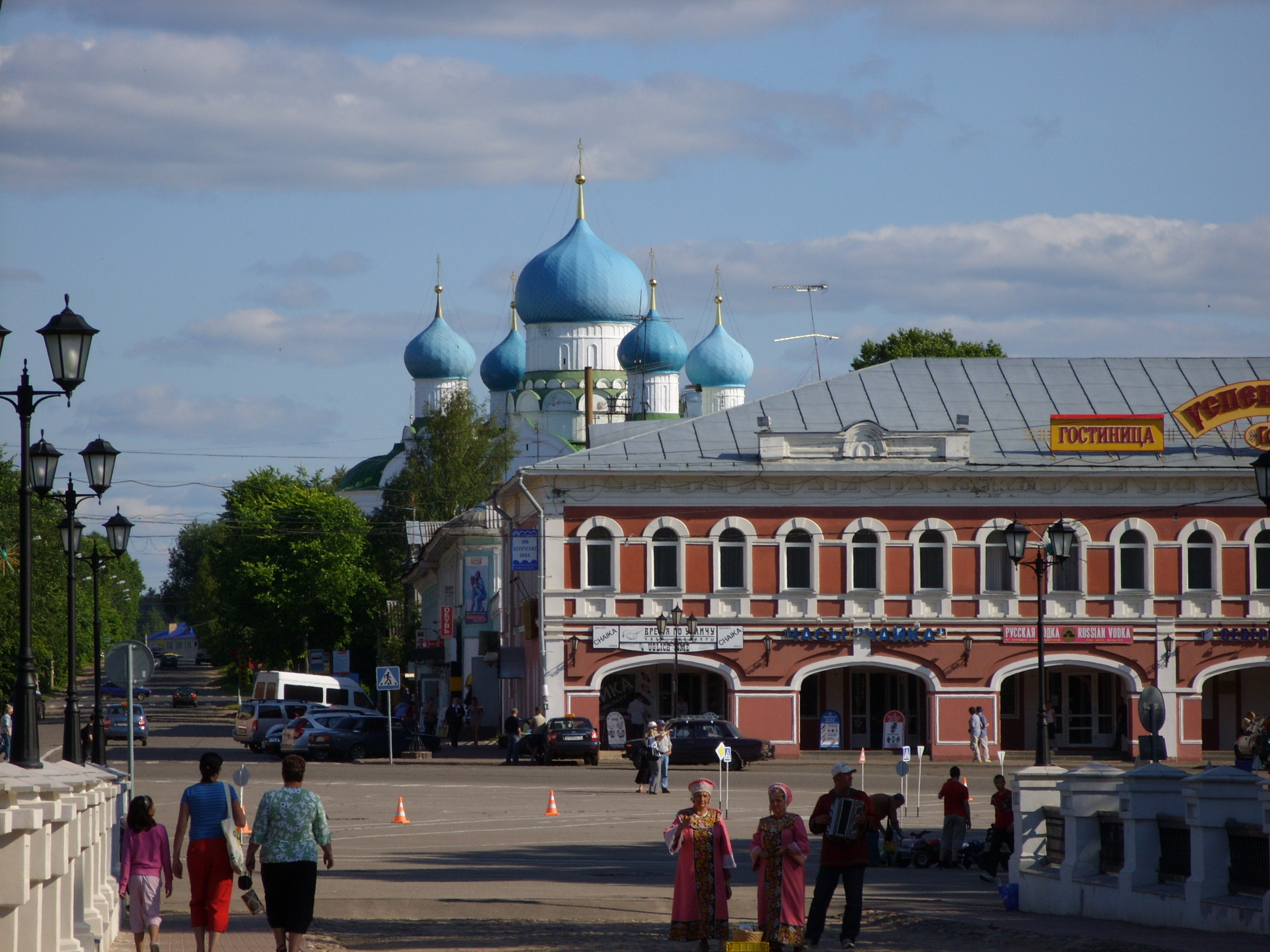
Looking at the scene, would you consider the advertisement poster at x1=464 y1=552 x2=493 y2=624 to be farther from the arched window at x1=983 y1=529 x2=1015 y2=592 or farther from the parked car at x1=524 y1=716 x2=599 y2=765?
the arched window at x1=983 y1=529 x2=1015 y2=592

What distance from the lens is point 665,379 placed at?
8181cm

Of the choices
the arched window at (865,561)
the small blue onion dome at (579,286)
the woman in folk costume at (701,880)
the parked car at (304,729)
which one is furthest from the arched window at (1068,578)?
the small blue onion dome at (579,286)

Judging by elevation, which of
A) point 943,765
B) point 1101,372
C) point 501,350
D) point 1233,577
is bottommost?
point 943,765

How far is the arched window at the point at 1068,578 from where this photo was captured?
44188mm

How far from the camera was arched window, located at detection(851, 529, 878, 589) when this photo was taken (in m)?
44.1

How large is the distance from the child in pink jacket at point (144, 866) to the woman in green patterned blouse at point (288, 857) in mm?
1083

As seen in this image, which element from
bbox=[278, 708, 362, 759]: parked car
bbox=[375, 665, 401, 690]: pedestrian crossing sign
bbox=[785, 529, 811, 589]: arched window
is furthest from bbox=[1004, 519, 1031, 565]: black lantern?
bbox=[278, 708, 362, 759]: parked car

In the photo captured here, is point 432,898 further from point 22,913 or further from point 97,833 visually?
point 22,913

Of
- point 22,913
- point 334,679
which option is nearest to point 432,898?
point 22,913

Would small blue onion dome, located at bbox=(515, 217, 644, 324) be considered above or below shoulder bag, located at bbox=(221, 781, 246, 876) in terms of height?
above

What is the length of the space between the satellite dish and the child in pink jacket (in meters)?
11.8

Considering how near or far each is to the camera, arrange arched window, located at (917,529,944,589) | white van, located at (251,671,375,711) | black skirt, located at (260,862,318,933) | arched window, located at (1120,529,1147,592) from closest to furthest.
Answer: black skirt, located at (260,862,318,933) → arched window, located at (917,529,944,589) → arched window, located at (1120,529,1147,592) → white van, located at (251,671,375,711)

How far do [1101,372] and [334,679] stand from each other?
26176mm

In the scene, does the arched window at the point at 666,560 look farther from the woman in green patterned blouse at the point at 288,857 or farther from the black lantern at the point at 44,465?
the woman in green patterned blouse at the point at 288,857
